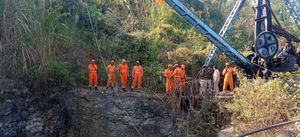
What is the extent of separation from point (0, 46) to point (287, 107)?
9.12 metres

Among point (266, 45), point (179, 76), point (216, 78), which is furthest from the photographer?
point (216, 78)

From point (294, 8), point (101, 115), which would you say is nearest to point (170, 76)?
point (101, 115)

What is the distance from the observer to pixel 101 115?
35.5 feet

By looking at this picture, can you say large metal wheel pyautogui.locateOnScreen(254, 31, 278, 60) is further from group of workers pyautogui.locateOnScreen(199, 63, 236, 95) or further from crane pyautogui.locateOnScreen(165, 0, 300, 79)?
group of workers pyautogui.locateOnScreen(199, 63, 236, 95)

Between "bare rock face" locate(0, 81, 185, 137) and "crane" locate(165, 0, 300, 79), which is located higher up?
"crane" locate(165, 0, 300, 79)

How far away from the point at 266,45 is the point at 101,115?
243 inches

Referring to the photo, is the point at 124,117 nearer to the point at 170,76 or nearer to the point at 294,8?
the point at 170,76

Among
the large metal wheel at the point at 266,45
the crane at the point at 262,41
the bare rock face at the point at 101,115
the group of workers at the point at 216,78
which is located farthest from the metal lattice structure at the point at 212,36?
the bare rock face at the point at 101,115

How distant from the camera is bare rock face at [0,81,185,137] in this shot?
10609mm

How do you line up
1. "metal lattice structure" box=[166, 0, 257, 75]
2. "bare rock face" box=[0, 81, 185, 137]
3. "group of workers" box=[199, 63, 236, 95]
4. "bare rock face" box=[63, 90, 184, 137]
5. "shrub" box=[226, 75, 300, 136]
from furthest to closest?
"group of workers" box=[199, 63, 236, 95]
"metal lattice structure" box=[166, 0, 257, 75]
"bare rock face" box=[63, 90, 184, 137]
"bare rock face" box=[0, 81, 185, 137]
"shrub" box=[226, 75, 300, 136]

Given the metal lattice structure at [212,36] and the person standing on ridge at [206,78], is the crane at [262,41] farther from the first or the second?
the person standing on ridge at [206,78]

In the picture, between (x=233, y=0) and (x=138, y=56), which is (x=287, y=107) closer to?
(x=138, y=56)

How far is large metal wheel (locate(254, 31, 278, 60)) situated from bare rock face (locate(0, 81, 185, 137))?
364 centimetres

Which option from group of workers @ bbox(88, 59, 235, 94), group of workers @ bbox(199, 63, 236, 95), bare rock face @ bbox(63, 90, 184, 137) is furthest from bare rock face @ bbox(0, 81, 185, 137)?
group of workers @ bbox(199, 63, 236, 95)
